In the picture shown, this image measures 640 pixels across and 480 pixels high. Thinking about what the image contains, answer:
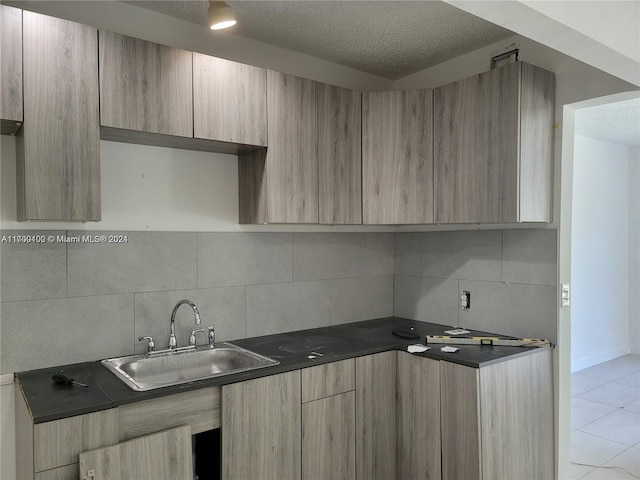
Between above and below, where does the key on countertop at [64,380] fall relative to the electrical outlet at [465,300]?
below

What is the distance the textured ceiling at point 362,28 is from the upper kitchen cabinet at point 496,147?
1.10 ft

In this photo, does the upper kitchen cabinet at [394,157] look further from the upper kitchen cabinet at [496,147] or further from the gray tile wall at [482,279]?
the gray tile wall at [482,279]

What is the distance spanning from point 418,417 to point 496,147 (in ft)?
5.08

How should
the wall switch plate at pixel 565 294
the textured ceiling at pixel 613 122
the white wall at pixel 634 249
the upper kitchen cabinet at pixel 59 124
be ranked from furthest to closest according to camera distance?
the white wall at pixel 634 249 → the textured ceiling at pixel 613 122 → the wall switch plate at pixel 565 294 → the upper kitchen cabinet at pixel 59 124

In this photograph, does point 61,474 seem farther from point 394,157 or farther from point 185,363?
point 394,157

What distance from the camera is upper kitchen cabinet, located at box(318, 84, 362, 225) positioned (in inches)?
112

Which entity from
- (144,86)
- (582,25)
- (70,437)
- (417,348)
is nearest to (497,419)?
(417,348)

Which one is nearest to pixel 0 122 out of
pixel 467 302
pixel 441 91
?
pixel 441 91

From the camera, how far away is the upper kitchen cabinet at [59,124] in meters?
1.95

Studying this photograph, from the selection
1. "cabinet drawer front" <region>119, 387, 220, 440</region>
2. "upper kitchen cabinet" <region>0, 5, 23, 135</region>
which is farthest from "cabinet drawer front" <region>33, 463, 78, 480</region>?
"upper kitchen cabinet" <region>0, 5, 23, 135</region>

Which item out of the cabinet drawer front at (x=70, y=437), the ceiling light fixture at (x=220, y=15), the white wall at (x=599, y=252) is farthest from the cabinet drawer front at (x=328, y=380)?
the white wall at (x=599, y=252)

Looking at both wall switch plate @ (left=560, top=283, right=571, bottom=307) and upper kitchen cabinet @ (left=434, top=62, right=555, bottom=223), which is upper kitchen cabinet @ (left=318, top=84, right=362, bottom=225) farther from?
wall switch plate @ (left=560, top=283, right=571, bottom=307)

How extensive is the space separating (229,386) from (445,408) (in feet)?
3.73

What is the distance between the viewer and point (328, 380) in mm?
2455
